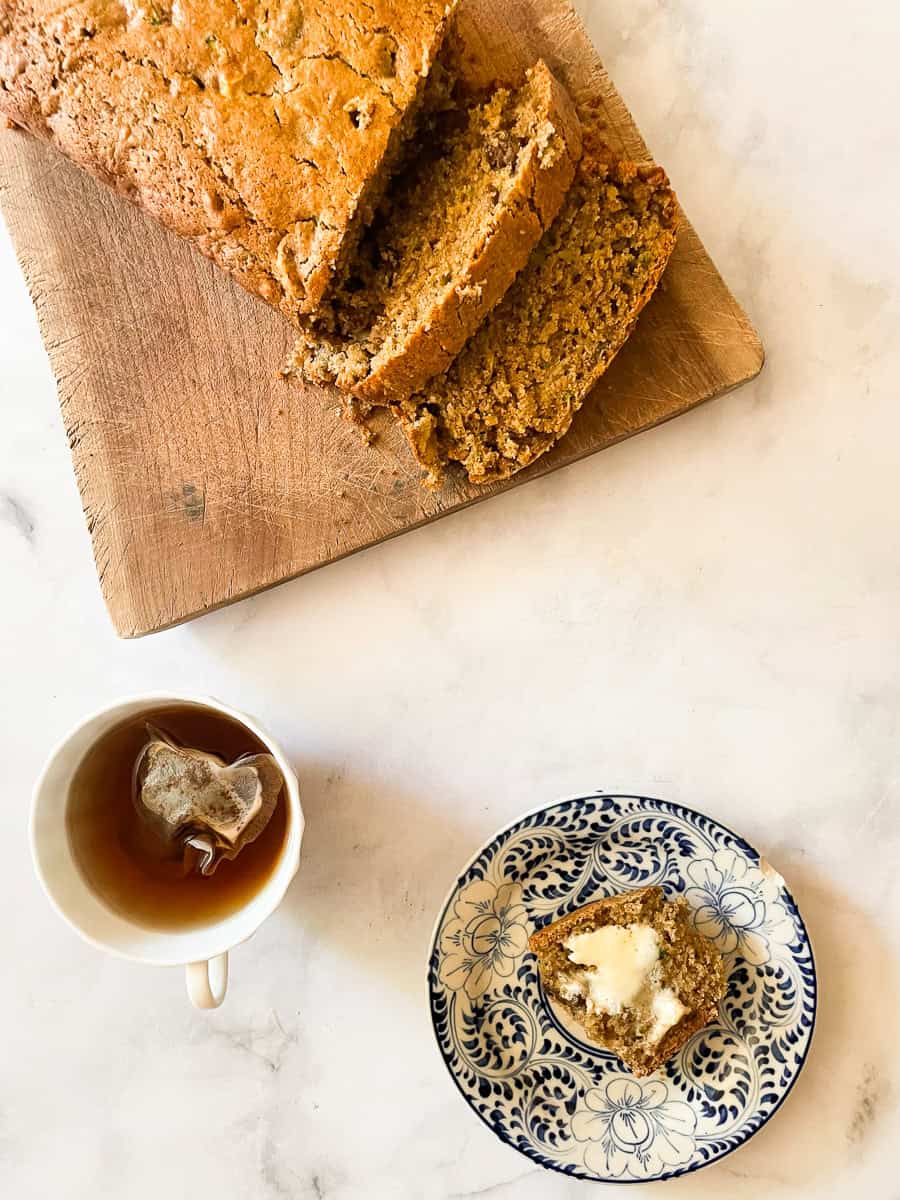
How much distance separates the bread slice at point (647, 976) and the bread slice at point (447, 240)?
3.12 feet

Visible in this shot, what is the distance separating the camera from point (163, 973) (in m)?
1.92

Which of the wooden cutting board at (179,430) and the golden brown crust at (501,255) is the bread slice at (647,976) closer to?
the wooden cutting board at (179,430)

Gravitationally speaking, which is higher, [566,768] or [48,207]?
[48,207]

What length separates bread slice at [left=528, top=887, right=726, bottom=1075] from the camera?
5.52 ft

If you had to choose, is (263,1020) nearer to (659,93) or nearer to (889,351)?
(889,351)

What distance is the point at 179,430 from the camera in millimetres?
1828

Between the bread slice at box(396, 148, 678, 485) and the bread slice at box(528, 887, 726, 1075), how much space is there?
2.65 feet

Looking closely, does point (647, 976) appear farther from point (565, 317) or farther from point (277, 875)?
point (565, 317)

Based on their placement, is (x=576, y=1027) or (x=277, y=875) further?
(x=576, y=1027)

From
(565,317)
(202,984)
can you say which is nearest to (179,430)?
(565,317)

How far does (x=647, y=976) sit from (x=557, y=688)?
1.69 feet

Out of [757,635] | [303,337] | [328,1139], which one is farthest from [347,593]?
[328,1139]

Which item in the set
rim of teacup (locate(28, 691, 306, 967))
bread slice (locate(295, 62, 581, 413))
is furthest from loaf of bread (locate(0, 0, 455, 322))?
rim of teacup (locate(28, 691, 306, 967))

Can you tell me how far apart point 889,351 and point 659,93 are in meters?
0.62
